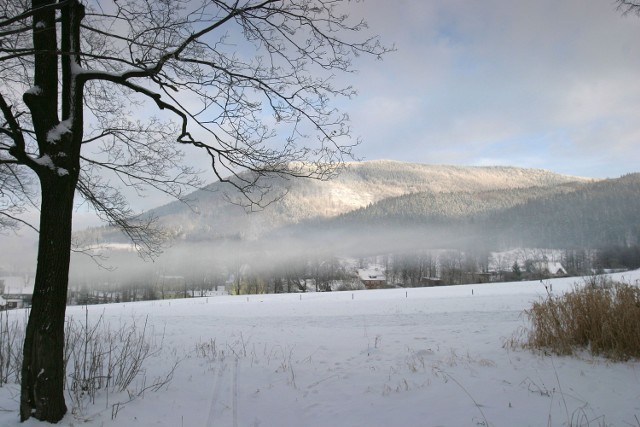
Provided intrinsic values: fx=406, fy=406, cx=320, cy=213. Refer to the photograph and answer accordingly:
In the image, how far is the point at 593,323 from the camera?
7156mm

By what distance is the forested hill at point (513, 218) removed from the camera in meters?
119

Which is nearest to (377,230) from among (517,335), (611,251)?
(611,251)

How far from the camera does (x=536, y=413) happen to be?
4418 millimetres

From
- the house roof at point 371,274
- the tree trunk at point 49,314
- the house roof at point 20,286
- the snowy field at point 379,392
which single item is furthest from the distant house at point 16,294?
the house roof at point 371,274

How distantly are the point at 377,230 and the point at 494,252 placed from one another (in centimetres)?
4696

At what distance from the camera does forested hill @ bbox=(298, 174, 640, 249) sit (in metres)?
119

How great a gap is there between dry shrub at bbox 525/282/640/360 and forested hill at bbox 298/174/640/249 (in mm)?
125957

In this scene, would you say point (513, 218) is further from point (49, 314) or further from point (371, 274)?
point (49, 314)

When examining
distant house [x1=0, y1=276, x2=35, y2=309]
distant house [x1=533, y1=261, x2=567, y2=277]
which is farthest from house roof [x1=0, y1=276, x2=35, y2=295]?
distant house [x1=533, y1=261, x2=567, y2=277]

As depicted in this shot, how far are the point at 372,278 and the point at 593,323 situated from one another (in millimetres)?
101265

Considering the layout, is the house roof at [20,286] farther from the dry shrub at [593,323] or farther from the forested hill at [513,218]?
the dry shrub at [593,323]

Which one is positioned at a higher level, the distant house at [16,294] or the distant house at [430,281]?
the distant house at [16,294]

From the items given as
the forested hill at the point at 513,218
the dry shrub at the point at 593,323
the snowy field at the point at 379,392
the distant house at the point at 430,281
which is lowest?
the distant house at the point at 430,281

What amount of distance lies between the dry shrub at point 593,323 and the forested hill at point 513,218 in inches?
4959
